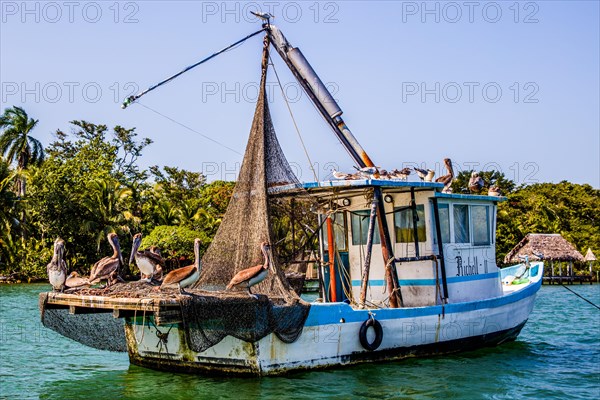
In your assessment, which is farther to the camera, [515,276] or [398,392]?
[515,276]

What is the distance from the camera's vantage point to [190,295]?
399 inches

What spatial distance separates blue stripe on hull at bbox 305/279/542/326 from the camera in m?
11.4

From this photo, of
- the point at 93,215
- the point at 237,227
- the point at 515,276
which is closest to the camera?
the point at 237,227

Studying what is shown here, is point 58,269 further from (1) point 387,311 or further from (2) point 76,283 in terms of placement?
(1) point 387,311

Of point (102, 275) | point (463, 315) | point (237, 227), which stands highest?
point (237, 227)

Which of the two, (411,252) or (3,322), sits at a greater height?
(411,252)

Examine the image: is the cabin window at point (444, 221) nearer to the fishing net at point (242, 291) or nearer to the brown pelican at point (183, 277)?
the fishing net at point (242, 291)

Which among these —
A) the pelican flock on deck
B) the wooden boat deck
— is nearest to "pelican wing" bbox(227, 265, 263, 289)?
the wooden boat deck

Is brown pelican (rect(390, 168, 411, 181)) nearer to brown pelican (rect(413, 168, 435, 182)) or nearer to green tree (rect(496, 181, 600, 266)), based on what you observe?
brown pelican (rect(413, 168, 435, 182))

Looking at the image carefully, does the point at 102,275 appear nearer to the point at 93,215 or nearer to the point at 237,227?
the point at 237,227

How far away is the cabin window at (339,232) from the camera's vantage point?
47.2 ft

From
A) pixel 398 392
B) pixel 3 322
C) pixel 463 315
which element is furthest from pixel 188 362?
pixel 3 322

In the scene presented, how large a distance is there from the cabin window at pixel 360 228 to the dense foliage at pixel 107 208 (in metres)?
21.7

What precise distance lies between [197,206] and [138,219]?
3.79 metres
